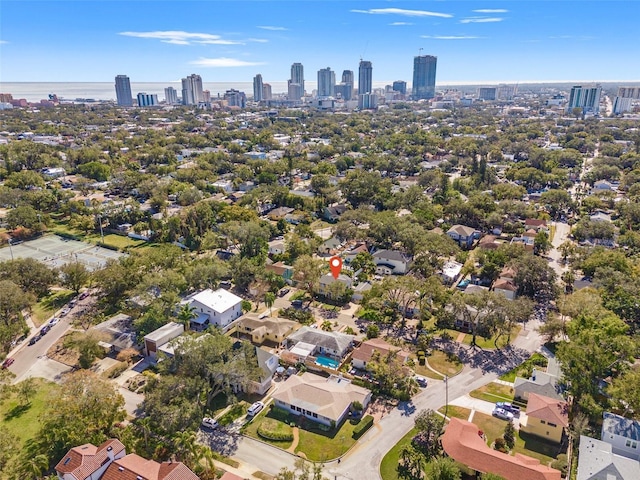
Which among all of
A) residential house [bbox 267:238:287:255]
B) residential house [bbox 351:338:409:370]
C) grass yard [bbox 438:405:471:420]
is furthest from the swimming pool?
residential house [bbox 267:238:287:255]

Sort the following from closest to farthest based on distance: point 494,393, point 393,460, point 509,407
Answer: point 393,460
point 509,407
point 494,393

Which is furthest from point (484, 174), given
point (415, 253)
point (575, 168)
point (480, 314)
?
point (480, 314)

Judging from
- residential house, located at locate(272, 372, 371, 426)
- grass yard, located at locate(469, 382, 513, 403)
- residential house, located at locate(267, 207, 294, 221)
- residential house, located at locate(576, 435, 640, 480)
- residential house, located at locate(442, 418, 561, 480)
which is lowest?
grass yard, located at locate(469, 382, 513, 403)

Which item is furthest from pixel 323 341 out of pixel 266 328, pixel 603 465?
pixel 603 465

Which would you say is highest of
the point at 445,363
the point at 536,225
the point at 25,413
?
the point at 536,225

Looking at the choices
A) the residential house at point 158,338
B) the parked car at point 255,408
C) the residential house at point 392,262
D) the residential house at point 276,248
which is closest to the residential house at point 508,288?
the residential house at point 392,262

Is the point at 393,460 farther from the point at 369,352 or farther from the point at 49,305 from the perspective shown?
the point at 49,305

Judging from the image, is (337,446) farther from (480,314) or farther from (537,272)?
(537,272)

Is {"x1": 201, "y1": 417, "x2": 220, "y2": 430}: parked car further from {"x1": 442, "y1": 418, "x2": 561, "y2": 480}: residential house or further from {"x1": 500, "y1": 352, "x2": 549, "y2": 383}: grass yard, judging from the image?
{"x1": 500, "y1": 352, "x2": 549, "y2": 383}: grass yard
